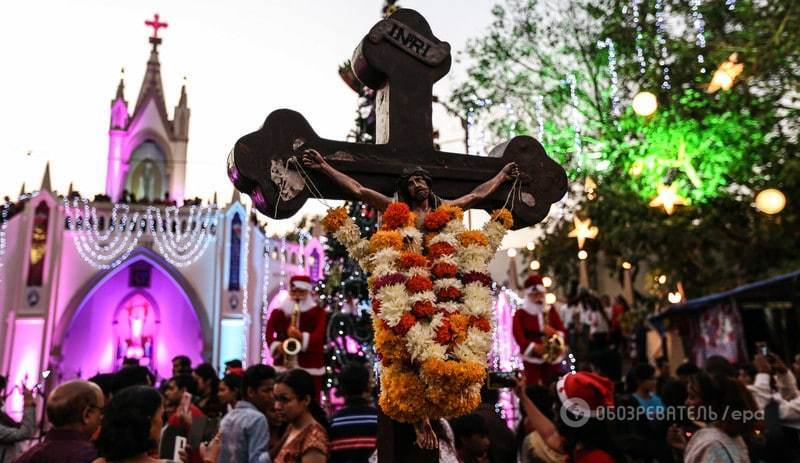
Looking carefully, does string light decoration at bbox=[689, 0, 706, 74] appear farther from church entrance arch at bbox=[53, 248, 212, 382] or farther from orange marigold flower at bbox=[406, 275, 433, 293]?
church entrance arch at bbox=[53, 248, 212, 382]

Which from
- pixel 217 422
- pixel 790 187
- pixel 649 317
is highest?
pixel 790 187

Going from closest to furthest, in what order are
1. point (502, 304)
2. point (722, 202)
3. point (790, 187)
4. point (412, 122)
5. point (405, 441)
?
point (405, 441)
point (412, 122)
point (790, 187)
point (722, 202)
point (502, 304)

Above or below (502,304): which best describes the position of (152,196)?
above

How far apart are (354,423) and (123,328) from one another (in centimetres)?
2223

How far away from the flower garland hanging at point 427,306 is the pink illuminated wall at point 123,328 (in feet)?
72.3

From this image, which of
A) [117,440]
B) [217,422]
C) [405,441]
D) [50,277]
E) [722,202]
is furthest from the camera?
[50,277]

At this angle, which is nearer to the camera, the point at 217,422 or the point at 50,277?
the point at 217,422

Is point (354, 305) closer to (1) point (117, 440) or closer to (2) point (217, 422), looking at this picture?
(2) point (217, 422)

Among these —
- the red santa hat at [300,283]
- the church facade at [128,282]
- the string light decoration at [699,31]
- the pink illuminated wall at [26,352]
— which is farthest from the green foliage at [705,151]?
the pink illuminated wall at [26,352]

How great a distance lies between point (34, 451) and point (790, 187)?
10865 mm

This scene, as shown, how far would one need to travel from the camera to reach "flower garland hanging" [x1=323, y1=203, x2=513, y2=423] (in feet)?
10.9

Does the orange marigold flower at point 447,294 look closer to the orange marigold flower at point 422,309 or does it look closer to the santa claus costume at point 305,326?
the orange marigold flower at point 422,309

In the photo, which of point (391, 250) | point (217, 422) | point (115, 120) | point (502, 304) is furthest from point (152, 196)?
point (391, 250)

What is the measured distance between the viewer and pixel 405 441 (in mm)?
3516
